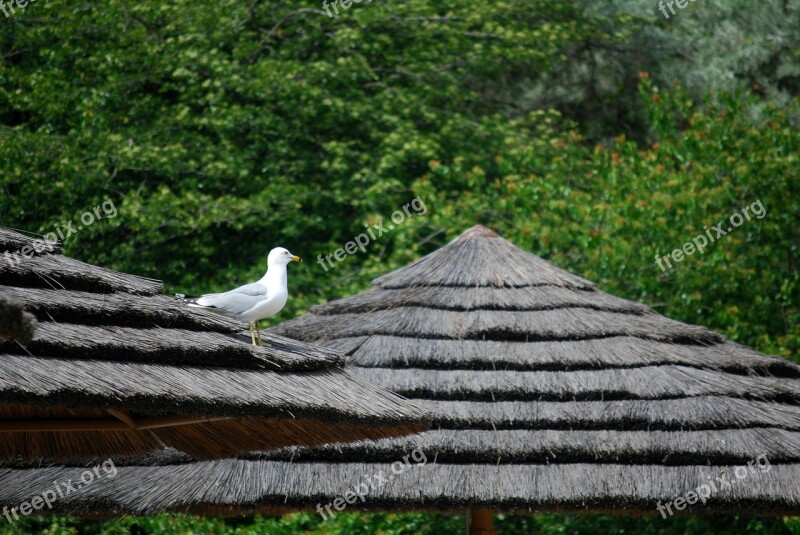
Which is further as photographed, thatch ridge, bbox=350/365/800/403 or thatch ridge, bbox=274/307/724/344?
thatch ridge, bbox=274/307/724/344

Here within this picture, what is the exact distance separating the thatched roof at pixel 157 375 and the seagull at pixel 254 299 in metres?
0.19

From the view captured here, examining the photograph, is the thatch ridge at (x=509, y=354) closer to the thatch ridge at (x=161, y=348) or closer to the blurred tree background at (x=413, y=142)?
the thatch ridge at (x=161, y=348)

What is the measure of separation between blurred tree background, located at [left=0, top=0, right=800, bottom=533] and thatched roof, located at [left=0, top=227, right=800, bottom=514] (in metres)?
4.07

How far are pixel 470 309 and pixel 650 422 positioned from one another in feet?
4.60

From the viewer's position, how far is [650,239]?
12.1 meters

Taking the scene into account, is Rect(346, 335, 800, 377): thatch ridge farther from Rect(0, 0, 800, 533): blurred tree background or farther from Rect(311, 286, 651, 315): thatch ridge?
Rect(0, 0, 800, 533): blurred tree background

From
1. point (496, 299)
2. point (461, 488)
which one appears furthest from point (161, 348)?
point (496, 299)

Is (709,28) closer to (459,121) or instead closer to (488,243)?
(459,121)

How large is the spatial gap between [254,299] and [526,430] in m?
2.09

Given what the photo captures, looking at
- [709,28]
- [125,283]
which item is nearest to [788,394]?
[125,283]

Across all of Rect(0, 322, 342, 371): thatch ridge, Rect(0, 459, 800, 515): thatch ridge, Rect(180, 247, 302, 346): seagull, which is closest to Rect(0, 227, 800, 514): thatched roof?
Rect(0, 459, 800, 515): thatch ridge

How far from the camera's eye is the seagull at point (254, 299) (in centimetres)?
525

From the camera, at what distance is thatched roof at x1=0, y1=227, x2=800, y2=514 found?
641cm

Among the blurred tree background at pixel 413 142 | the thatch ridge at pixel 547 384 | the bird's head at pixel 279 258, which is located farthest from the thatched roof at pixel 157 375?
the blurred tree background at pixel 413 142
